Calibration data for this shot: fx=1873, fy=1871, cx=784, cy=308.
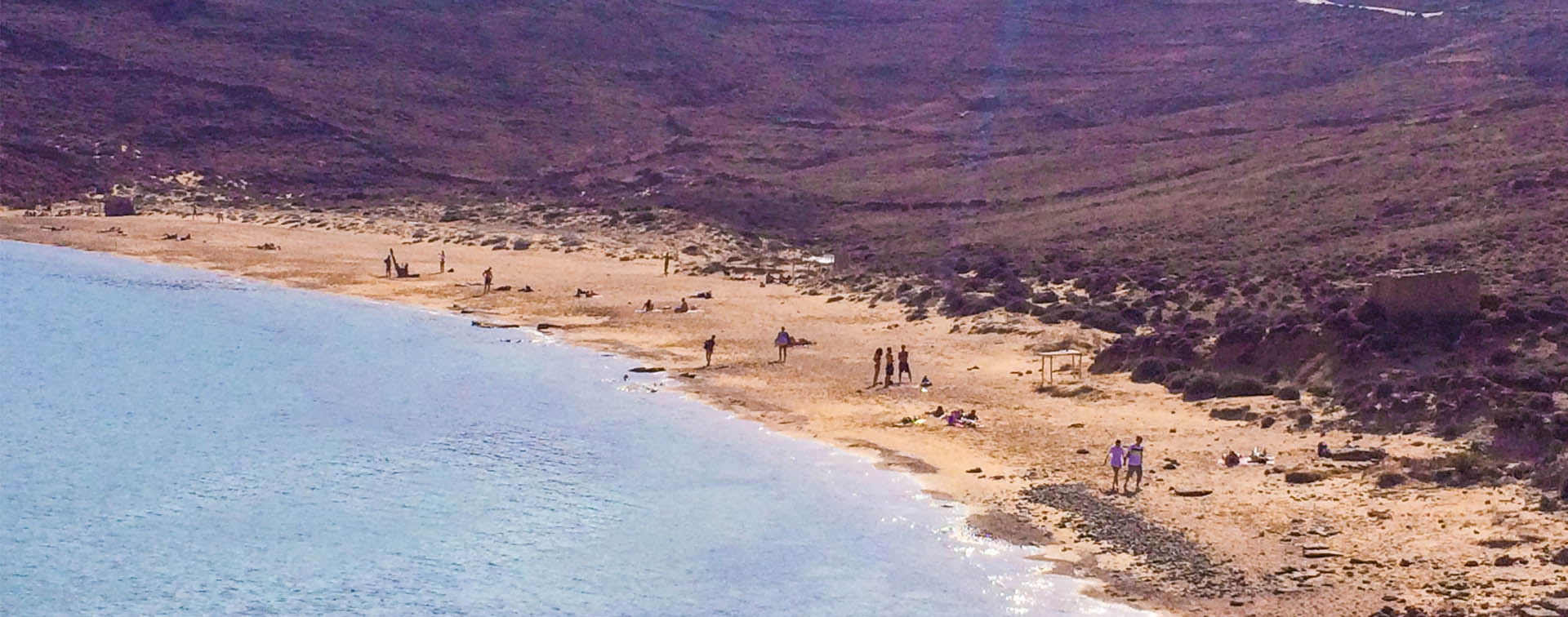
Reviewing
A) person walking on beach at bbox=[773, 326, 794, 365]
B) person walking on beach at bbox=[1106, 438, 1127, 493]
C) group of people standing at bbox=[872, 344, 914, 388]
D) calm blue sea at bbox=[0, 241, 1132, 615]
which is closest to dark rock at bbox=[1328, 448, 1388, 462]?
person walking on beach at bbox=[1106, 438, 1127, 493]

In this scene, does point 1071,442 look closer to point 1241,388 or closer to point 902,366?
point 1241,388

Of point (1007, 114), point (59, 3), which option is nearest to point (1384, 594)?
point (1007, 114)

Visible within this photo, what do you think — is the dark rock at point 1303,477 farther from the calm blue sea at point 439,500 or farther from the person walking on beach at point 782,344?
the person walking on beach at point 782,344

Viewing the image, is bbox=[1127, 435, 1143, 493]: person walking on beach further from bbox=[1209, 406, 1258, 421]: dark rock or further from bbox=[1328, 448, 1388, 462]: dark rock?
bbox=[1209, 406, 1258, 421]: dark rock

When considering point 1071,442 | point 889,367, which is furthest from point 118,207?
point 1071,442

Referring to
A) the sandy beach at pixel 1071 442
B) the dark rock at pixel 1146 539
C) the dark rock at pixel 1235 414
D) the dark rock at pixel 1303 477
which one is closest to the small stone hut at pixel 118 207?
the sandy beach at pixel 1071 442

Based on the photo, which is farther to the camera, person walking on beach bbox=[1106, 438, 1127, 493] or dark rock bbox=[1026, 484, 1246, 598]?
person walking on beach bbox=[1106, 438, 1127, 493]
